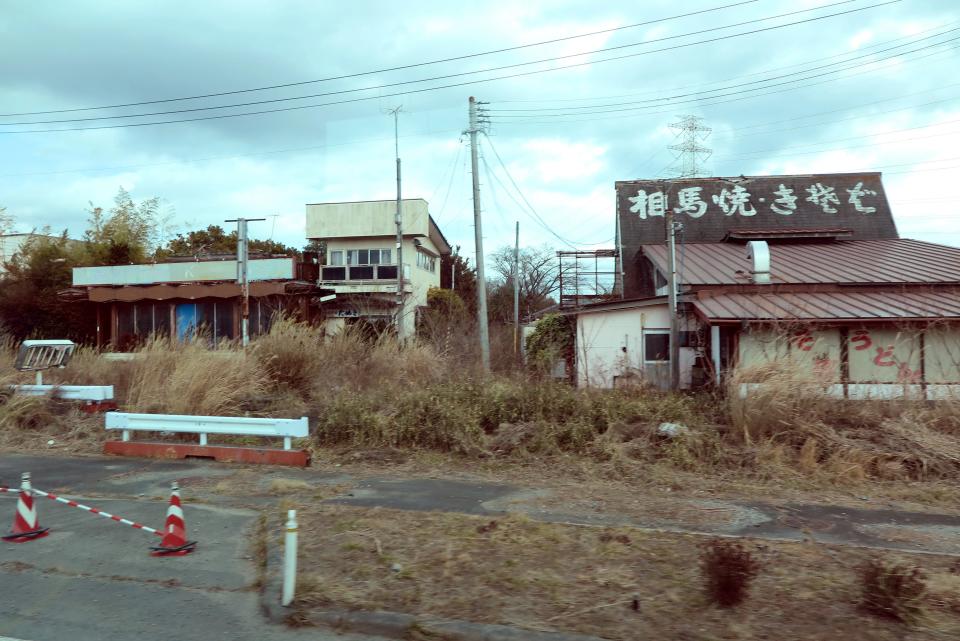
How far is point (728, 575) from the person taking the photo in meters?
4.34

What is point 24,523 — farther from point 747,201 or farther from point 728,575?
point 747,201

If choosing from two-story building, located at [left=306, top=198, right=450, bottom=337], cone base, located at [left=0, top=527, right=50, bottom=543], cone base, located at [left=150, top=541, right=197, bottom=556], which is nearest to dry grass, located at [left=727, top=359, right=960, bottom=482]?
cone base, located at [left=150, top=541, right=197, bottom=556]

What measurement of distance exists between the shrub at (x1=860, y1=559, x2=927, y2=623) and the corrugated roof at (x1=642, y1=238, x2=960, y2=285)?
13955mm

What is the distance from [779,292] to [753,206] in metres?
8.56

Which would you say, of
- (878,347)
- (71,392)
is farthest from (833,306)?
(71,392)

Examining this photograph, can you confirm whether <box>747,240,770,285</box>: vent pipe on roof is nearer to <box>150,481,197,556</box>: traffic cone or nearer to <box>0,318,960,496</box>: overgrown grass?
<box>0,318,960,496</box>: overgrown grass

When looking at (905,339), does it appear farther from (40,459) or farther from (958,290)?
(40,459)

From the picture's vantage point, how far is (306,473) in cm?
926

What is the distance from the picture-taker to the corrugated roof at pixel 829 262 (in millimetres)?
18109

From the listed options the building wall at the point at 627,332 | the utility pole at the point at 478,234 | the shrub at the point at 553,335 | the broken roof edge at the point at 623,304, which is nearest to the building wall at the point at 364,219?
the utility pole at the point at 478,234

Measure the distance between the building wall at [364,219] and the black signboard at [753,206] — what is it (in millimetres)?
10758

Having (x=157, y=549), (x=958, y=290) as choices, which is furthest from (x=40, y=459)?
(x=958, y=290)

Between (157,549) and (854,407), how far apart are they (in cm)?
919

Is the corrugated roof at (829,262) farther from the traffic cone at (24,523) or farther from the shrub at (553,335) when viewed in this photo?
the traffic cone at (24,523)
